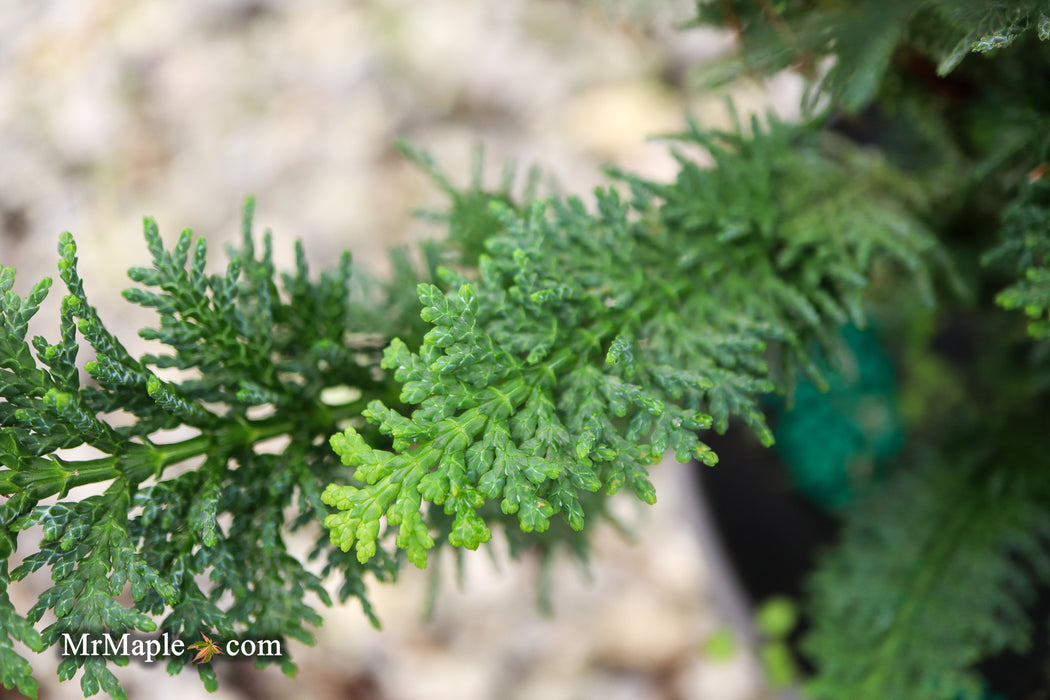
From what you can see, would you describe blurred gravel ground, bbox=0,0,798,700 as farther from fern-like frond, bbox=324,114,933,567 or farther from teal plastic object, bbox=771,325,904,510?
fern-like frond, bbox=324,114,933,567

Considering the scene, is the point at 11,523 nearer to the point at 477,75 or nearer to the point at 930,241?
the point at 930,241

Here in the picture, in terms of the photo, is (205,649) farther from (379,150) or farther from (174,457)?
(379,150)

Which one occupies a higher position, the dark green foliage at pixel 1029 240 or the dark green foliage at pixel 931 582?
the dark green foliage at pixel 1029 240

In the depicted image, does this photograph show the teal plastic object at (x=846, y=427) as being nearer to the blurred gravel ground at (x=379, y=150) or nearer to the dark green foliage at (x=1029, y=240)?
the blurred gravel ground at (x=379, y=150)

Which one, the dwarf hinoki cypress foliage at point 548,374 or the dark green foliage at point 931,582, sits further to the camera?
the dark green foliage at point 931,582

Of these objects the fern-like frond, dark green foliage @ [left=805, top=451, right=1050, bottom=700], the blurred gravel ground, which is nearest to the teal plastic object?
dark green foliage @ [left=805, top=451, right=1050, bottom=700]

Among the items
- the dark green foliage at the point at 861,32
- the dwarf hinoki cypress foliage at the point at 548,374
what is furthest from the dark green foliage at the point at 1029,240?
the dark green foliage at the point at 861,32

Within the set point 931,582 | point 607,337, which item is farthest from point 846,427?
point 607,337

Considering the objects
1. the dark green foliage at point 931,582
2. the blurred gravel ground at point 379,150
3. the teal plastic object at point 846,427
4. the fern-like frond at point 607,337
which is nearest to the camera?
the fern-like frond at point 607,337
